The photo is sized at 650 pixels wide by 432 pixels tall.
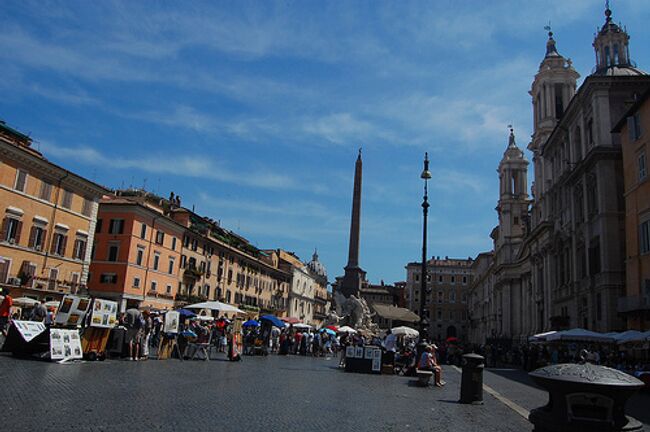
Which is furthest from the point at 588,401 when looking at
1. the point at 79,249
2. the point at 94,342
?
the point at 79,249

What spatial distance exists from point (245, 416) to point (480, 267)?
81737mm

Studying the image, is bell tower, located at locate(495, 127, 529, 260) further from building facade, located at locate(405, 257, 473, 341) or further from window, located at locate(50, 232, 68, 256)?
window, located at locate(50, 232, 68, 256)

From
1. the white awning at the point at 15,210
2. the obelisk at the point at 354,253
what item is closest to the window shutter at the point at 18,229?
the white awning at the point at 15,210

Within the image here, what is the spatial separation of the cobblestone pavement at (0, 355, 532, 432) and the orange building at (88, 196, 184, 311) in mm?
25058

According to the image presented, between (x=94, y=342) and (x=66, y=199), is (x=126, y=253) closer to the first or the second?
(x=66, y=199)

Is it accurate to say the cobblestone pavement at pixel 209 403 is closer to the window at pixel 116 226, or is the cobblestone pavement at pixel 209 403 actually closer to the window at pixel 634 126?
the window at pixel 634 126

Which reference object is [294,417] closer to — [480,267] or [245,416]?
[245,416]

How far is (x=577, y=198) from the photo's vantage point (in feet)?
114

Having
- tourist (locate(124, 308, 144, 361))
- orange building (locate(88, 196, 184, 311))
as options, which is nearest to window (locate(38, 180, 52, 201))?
orange building (locate(88, 196, 184, 311))

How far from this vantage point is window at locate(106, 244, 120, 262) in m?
38.8

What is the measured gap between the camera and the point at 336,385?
14227 mm

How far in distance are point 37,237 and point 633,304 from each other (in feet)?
95.6

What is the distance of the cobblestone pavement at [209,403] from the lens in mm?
7379

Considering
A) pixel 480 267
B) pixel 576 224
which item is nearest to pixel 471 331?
pixel 480 267
